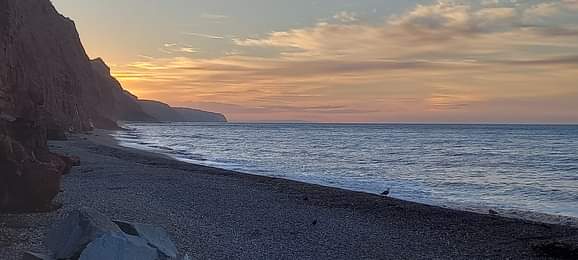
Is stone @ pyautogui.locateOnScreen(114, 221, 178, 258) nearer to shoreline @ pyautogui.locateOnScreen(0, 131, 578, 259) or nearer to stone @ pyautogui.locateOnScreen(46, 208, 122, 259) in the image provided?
stone @ pyautogui.locateOnScreen(46, 208, 122, 259)

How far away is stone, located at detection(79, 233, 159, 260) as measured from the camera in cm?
695

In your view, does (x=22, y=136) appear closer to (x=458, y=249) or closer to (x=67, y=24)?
(x=458, y=249)

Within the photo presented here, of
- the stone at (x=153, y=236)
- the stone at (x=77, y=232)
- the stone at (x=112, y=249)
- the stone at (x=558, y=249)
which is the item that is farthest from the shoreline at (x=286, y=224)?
the stone at (x=112, y=249)

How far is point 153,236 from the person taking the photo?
798cm

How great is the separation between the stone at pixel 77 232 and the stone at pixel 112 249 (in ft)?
0.55

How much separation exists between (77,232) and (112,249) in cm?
84

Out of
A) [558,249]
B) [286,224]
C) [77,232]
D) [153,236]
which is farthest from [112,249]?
[558,249]

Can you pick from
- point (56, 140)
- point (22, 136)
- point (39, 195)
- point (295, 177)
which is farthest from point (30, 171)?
point (56, 140)

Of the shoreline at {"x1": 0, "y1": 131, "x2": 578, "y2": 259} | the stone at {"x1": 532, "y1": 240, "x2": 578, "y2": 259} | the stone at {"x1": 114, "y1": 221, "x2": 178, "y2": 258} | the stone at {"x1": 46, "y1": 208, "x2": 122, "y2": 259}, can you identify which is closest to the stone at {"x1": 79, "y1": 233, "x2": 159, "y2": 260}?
the stone at {"x1": 46, "y1": 208, "x2": 122, "y2": 259}

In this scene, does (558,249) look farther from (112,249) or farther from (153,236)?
(112,249)

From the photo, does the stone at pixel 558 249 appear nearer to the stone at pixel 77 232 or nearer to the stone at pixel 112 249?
the stone at pixel 112 249

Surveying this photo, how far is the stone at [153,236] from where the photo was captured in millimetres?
7660

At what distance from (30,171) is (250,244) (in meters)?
4.77

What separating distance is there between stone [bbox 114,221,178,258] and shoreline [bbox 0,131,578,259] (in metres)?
2.11
